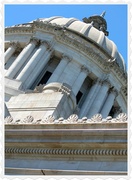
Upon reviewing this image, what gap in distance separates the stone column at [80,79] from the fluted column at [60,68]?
1.87 m

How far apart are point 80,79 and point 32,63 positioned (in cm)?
553

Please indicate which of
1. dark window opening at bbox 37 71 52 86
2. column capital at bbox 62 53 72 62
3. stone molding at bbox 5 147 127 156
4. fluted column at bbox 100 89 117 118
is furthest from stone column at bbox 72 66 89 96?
stone molding at bbox 5 147 127 156

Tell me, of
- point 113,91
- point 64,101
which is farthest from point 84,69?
point 64,101

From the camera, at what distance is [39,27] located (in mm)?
43594

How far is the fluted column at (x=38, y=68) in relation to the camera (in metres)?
37.7

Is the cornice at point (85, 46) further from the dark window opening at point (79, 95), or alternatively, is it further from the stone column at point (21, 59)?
the dark window opening at point (79, 95)

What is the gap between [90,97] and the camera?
134 ft

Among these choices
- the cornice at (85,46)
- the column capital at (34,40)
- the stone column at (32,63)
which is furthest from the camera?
the cornice at (85,46)

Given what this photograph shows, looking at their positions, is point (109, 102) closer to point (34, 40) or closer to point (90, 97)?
point (90, 97)

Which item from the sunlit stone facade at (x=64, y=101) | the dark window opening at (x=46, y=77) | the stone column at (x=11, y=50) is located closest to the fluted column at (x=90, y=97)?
the sunlit stone facade at (x=64, y=101)

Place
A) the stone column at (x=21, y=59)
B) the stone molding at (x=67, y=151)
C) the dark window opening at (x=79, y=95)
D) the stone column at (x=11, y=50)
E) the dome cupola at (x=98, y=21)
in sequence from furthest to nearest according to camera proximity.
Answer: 1. the dome cupola at (x=98, y=21)
2. the stone column at (x=11, y=50)
3. the dark window opening at (x=79, y=95)
4. the stone column at (x=21, y=59)
5. the stone molding at (x=67, y=151)

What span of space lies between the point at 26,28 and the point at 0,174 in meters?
37.1

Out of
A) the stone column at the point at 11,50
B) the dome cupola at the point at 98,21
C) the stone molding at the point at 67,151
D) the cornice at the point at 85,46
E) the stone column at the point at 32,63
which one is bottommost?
the stone molding at the point at 67,151

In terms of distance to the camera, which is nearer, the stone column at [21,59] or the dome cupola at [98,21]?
the stone column at [21,59]
